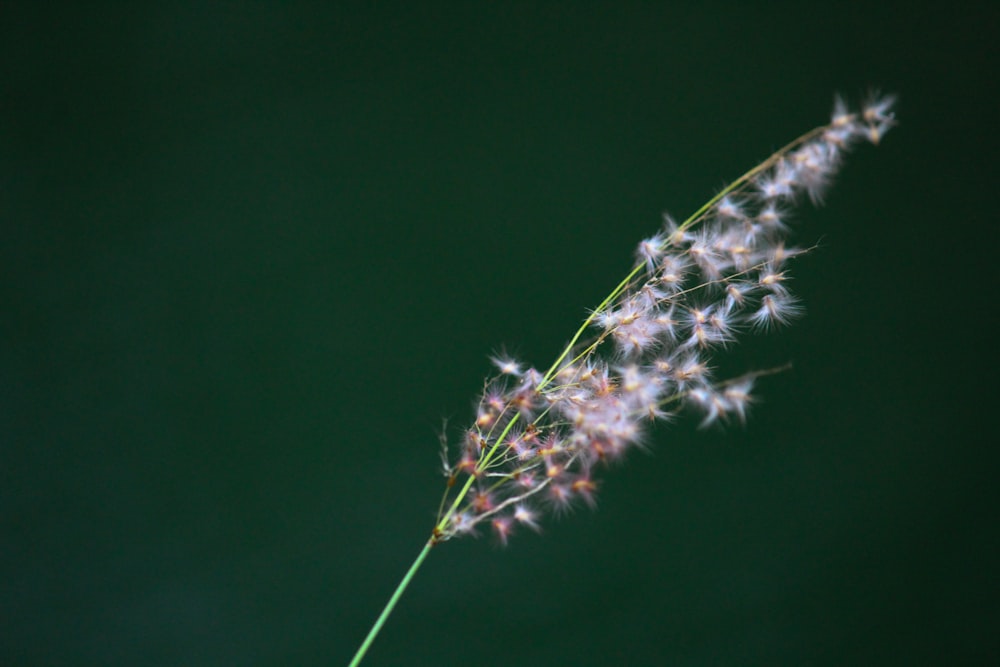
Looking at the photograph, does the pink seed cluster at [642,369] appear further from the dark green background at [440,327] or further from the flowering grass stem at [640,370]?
the dark green background at [440,327]

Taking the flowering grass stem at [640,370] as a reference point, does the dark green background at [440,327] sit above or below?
above

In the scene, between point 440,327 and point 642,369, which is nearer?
point 642,369

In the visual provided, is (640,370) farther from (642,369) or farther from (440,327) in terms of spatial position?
(440,327)

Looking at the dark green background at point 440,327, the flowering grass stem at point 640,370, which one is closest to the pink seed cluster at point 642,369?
the flowering grass stem at point 640,370

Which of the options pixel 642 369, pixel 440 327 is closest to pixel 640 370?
pixel 642 369

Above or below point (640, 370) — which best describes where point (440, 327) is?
above

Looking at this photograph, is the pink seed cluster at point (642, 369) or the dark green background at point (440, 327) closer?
the pink seed cluster at point (642, 369)
